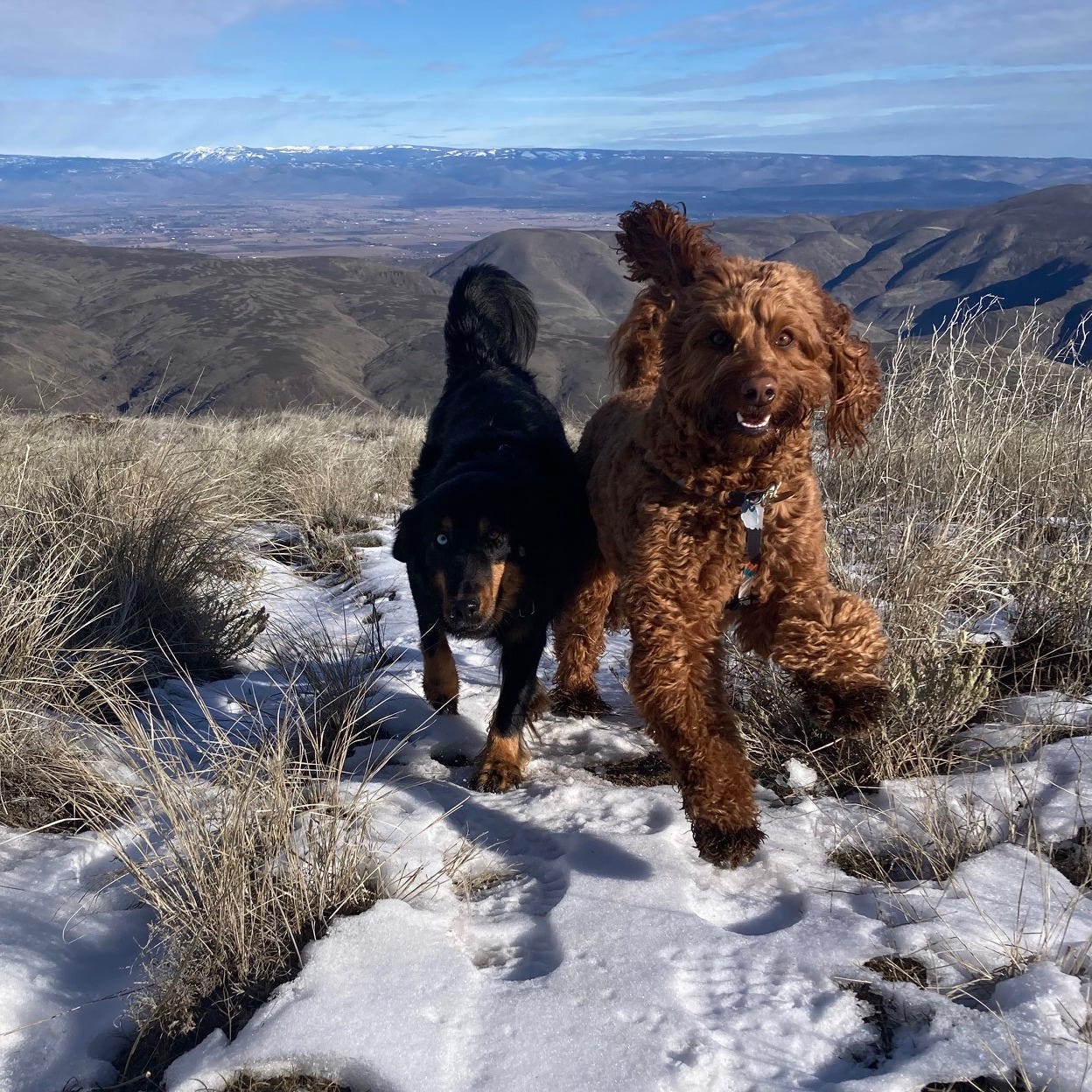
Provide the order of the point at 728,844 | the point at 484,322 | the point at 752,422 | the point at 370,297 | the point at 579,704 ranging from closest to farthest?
the point at 728,844, the point at 752,422, the point at 579,704, the point at 484,322, the point at 370,297

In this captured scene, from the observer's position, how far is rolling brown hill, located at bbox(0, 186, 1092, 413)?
3226 inches

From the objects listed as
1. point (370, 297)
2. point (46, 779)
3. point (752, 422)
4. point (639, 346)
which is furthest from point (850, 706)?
point (370, 297)

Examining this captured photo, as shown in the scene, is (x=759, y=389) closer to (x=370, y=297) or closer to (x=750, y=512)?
(x=750, y=512)

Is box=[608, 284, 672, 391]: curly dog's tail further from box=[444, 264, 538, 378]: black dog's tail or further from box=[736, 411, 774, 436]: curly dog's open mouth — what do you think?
box=[736, 411, 774, 436]: curly dog's open mouth

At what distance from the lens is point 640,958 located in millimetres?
2262

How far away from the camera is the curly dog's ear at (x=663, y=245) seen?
3.38 metres

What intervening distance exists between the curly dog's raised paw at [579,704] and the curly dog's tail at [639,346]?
1.48 meters

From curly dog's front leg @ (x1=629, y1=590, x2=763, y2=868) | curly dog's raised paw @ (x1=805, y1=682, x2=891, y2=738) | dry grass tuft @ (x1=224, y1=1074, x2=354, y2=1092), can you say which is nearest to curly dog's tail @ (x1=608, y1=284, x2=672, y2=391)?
curly dog's front leg @ (x1=629, y1=590, x2=763, y2=868)

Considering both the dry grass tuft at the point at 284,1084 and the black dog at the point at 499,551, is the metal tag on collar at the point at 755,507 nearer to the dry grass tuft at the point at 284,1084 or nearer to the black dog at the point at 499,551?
the black dog at the point at 499,551

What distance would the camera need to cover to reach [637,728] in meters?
4.00

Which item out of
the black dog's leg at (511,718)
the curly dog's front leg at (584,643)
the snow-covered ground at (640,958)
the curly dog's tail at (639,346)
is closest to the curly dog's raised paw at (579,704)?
the curly dog's front leg at (584,643)

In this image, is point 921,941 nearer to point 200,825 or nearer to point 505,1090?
point 505,1090

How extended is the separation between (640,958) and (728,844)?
0.55 m

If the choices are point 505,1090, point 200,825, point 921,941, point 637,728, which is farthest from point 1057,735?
point 200,825
